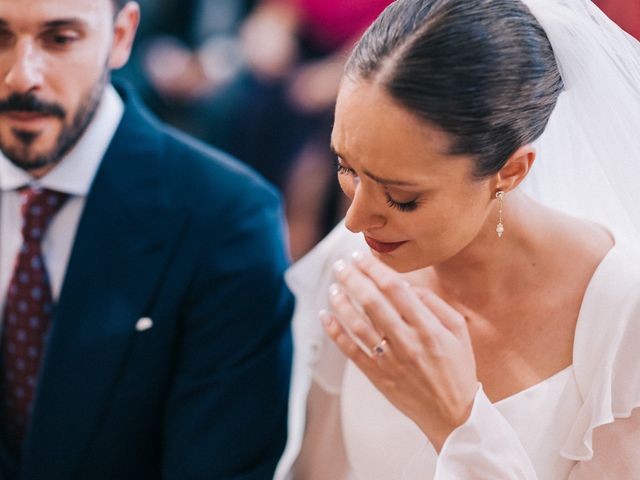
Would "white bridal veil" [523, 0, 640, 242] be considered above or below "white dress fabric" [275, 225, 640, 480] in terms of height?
above

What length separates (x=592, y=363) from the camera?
3.92 feet

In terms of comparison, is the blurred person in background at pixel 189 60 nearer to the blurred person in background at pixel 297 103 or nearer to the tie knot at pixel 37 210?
the blurred person in background at pixel 297 103

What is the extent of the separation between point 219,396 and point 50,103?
56 centimetres

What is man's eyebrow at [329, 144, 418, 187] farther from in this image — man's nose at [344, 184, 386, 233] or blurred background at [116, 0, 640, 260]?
blurred background at [116, 0, 640, 260]

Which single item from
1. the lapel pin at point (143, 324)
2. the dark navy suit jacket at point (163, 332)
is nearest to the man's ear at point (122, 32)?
the dark navy suit jacket at point (163, 332)

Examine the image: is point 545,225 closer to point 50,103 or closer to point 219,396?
point 219,396

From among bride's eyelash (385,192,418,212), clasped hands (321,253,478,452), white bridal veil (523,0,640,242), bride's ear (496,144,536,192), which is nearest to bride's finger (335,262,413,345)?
clasped hands (321,253,478,452)

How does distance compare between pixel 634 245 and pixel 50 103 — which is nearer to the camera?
pixel 634 245

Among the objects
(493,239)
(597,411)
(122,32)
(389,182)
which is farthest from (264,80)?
(597,411)

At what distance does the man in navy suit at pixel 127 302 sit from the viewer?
59.0 inches

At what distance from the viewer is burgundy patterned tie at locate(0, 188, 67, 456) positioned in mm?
1530

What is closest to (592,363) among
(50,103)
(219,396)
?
(219,396)

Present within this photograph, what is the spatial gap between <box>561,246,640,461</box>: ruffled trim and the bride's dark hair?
244 mm

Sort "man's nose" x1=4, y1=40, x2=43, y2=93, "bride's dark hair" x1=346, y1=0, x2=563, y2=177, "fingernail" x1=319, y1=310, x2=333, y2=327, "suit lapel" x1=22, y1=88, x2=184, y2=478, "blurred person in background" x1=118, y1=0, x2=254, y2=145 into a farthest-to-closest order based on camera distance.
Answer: "blurred person in background" x1=118, y1=0, x2=254, y2=145, "suit lapel" x1=22, y1=88, x2=184, y2=478, "man's nose" x1=4, y1=40, x2=43, y2=93, "fingernail" x1=319, y1=310, x2=333, y2=327, "bride's dark hair" x1=346, y1=0, x2=563, y2=177
